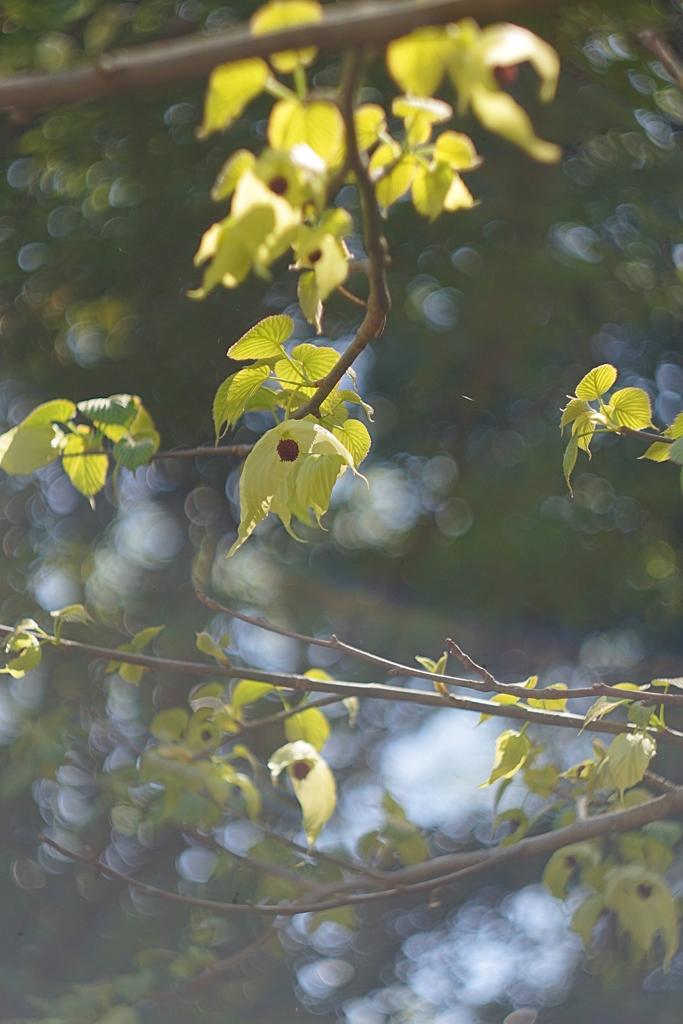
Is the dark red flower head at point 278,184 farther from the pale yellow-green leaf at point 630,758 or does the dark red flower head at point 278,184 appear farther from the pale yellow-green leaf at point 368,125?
the pale yellow-green leaf at point 630,758

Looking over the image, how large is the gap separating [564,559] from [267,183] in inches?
21.7

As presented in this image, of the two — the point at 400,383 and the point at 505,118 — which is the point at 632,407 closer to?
the point at 505,118

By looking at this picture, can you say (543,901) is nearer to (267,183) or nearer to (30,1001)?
(30,1001)

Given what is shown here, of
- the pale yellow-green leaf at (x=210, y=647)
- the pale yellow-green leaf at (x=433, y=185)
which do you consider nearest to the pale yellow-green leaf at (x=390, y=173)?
the pale yellow-green leaf at (x=433, y=185)

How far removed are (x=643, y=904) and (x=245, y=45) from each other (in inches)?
17.8

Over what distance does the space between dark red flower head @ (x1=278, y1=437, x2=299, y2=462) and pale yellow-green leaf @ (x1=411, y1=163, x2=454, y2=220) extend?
76 millimetres

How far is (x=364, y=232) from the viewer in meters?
0.17

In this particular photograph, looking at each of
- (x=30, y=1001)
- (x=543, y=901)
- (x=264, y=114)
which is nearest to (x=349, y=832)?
(x=543, y=901)

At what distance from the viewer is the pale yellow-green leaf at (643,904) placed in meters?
0.43

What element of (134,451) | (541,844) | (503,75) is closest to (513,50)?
(503,75)

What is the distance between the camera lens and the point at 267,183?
155 millimetres

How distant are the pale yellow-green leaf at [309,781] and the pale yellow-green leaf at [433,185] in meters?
0.27

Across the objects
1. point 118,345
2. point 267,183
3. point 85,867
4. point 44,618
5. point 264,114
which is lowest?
point 85,867

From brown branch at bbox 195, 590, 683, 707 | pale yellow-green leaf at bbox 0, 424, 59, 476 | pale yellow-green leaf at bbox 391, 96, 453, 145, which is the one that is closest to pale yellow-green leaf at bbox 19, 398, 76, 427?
pale yellow-green leaf at bbox 0, 424, 59, 476
